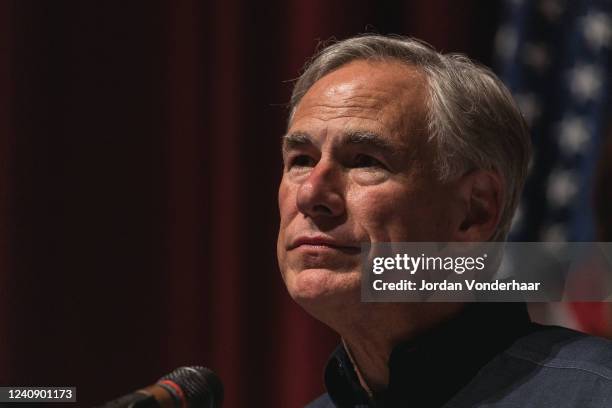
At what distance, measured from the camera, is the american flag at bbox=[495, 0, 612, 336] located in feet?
6.81

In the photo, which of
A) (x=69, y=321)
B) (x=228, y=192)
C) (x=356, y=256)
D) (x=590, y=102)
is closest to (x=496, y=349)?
(x=356, y=256)

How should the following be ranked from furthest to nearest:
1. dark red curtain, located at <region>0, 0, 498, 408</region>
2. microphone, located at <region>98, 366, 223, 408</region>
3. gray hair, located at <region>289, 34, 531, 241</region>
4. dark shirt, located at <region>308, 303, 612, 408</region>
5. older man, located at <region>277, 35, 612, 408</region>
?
dark red curtain, located at <region>0, 0, 498, 408</region> < gray hair, located at <region>289, 34, 531, 241</region> < older man, located at <region>277, 35, 612, 408</region> < dark shirt, located at <region>308, 303, 612, 408</region> < microphone, located at <region>98, 366, 223, 408</region>

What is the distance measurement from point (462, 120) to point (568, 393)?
20.1 inches

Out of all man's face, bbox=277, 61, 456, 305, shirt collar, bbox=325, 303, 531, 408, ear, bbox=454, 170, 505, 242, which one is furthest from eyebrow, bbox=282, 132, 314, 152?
shirt collar, bbox=325, 303, 531, 408

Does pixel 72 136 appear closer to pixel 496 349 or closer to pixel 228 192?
pixel 228 192

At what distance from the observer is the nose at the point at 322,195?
139 centimetres

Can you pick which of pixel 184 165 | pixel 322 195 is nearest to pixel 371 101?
pixel 322 195

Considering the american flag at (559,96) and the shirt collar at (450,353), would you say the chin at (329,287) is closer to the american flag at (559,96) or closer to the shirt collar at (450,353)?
the shirt collar at (450,353)

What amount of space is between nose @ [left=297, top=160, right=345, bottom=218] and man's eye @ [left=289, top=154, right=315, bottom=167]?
0.11 metres

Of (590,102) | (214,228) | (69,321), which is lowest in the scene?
(69,321)

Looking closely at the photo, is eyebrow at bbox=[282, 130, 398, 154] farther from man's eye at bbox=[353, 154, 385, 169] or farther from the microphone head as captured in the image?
the microphone head

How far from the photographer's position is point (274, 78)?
2.34m

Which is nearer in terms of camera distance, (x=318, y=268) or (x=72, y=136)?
(x=318, y=268)

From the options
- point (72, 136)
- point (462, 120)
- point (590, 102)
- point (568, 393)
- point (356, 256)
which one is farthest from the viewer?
point (72, 136)
